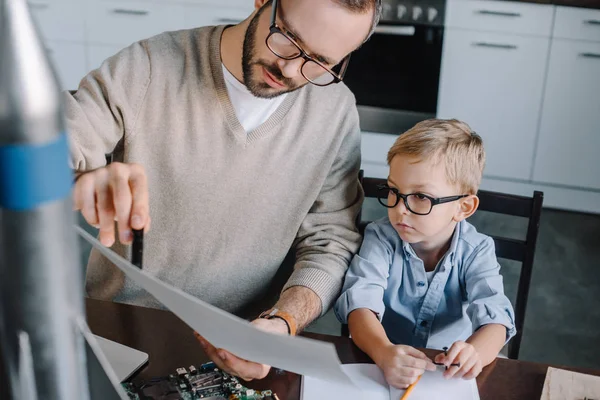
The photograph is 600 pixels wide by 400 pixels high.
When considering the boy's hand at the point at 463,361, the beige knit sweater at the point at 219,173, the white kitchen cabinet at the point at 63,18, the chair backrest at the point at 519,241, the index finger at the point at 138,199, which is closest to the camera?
the index finger at the point at 138,199

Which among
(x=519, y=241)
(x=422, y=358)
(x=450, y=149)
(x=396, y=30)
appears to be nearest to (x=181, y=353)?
(x=422, y=358)

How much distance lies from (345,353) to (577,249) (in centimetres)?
223

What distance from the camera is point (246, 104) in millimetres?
1317

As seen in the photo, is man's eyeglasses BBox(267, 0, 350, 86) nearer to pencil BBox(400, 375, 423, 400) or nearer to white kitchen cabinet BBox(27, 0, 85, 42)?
pencil BBox(400, 375, 423, 400)

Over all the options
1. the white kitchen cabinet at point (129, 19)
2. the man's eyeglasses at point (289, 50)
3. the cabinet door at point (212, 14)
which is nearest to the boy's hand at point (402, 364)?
the man's eyeglasses at point (289, 50)

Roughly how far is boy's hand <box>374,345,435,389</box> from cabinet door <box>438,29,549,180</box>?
229 centimetres

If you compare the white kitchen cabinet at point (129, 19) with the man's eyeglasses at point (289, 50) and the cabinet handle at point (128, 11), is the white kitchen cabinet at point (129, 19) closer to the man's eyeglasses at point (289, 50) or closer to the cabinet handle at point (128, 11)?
the cabinet handle at point (128, 11)

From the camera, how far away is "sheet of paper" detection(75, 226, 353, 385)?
389 mm

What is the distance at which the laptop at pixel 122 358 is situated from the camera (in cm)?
99

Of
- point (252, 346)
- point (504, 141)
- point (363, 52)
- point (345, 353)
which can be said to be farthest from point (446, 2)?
point (252, 346)

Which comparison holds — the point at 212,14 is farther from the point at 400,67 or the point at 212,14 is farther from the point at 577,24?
the point at 577,24

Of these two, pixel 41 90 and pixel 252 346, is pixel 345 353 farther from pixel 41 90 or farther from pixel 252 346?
pixel 41 90

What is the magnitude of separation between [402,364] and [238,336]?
0.65 metres

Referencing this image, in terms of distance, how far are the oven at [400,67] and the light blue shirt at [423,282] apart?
1.85m
